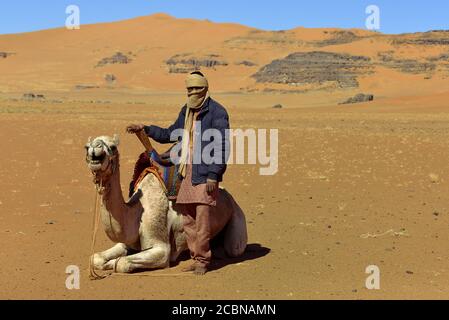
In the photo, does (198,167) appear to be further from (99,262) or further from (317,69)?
(317,69)

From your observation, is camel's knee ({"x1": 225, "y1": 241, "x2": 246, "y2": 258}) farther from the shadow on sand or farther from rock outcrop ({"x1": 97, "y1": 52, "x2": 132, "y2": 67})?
rock outcrop ({"x1": 97, "y1": 52, "x2": 132, "y2": 67})

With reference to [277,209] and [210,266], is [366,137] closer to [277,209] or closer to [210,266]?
[277,209]

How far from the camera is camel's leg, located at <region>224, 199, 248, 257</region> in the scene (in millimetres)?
7629

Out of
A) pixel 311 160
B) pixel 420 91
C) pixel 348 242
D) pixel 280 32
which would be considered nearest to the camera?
pixel 348 242

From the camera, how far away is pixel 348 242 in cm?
845

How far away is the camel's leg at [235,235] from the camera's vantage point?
7629 millimetres

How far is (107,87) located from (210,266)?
224ft

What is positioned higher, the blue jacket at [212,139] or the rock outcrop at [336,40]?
the rock outcrop at [336,40]

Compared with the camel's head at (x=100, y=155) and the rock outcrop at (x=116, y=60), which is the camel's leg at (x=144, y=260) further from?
the rock outcrop at (x=116, y=60)

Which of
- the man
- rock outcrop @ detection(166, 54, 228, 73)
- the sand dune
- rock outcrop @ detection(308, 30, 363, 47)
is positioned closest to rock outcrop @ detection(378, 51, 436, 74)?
the sand dune

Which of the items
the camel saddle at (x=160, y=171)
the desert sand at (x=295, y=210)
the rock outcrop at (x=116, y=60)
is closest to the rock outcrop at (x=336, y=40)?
the rock outcrop at (x=116, y=60)

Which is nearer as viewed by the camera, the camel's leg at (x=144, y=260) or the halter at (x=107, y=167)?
the halter at (x=107, y=167)

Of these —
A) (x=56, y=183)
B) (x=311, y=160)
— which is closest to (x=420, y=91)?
(x=311, y=160)

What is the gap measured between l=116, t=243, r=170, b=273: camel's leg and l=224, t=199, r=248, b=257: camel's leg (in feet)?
3.15
